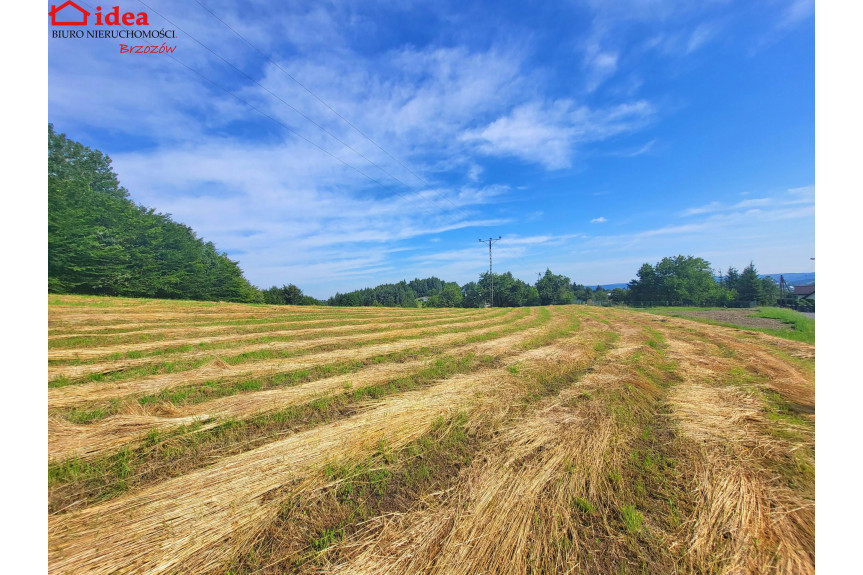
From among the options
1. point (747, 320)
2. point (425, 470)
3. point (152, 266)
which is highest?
point (152, 266)

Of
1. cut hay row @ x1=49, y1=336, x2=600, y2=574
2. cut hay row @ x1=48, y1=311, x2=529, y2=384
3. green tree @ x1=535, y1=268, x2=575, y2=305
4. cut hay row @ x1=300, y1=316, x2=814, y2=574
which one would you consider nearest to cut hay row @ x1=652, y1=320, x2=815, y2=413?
cut hay row @ x1=300, y1=316, x2=814, y2=574

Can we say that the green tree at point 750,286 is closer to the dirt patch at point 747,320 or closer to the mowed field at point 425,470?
the dirt patch at point 747,320

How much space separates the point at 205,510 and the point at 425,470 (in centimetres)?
241

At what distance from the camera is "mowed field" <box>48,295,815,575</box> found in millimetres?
2453

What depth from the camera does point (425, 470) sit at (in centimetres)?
360

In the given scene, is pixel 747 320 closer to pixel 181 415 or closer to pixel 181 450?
pixel 181 450

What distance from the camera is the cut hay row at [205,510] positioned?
2.33 m

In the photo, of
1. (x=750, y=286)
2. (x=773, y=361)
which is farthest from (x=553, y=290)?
(x=773, y=361)

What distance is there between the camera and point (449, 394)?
6062 millimetres

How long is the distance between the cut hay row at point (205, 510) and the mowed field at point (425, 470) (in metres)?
0.02

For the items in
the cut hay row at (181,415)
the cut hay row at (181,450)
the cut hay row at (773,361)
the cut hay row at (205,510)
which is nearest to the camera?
the cut hay row at (205,510)

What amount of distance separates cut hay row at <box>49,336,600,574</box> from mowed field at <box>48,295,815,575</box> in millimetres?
18

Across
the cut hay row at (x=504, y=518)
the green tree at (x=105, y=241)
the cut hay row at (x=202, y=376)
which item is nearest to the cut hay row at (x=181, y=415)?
the cut hay row at (x=202, y=376)
